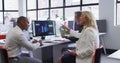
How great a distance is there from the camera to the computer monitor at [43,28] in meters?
3.83

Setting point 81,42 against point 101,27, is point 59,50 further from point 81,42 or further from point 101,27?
point 101,27

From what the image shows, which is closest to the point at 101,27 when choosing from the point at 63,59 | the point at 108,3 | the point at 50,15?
the point at 108,3

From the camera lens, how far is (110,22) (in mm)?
5609

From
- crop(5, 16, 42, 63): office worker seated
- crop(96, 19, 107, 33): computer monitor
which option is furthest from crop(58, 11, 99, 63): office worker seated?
crop(96, 19, 107, 33): computer monitor

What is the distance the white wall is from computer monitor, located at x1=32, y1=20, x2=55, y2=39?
2257 millimetres

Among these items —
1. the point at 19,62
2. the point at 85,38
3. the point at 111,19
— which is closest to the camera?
the point at 85,38

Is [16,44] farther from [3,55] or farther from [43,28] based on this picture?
[43,28]

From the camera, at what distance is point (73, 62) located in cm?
272

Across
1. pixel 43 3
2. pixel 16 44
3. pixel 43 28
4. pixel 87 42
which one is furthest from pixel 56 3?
pixel 87 42

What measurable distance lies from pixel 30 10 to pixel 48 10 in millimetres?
1221

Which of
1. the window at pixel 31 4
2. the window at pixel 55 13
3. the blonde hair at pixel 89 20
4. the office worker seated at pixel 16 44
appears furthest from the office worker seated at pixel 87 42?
the window at pixel 31 4

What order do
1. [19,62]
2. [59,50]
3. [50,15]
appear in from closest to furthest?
1. [19,62]
2. [59,50]
3. [50,15]

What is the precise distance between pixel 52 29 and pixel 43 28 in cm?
23

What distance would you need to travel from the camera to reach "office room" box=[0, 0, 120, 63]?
2.72 m
